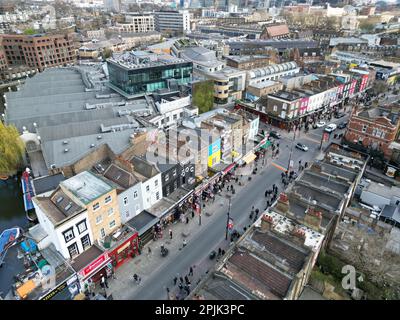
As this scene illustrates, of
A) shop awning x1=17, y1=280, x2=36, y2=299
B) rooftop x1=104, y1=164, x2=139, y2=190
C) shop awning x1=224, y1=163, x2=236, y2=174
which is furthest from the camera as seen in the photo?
shop awning x1=224, y1=163, x2=236, y2=174

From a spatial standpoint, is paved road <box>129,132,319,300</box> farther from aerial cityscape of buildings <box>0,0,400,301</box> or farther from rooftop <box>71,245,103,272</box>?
rooftop <box>71,245,103,272</box>

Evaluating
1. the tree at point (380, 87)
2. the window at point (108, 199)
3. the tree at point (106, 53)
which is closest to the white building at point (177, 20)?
the tree at point (106, 53)

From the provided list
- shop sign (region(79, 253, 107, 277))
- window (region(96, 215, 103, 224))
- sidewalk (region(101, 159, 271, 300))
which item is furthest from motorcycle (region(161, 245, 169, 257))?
window (region(96, 215, 103, 224))

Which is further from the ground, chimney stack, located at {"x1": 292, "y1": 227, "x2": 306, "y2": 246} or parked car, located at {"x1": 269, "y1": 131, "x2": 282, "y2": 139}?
chimney stack, located at {"x1": 292, "y1": 227, "x2": 306, "y2": 246}

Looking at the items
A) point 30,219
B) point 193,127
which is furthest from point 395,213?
point 30,219

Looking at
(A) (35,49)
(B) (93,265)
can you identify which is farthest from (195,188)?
(A) (35,49)

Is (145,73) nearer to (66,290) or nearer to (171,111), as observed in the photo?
(171,111)
